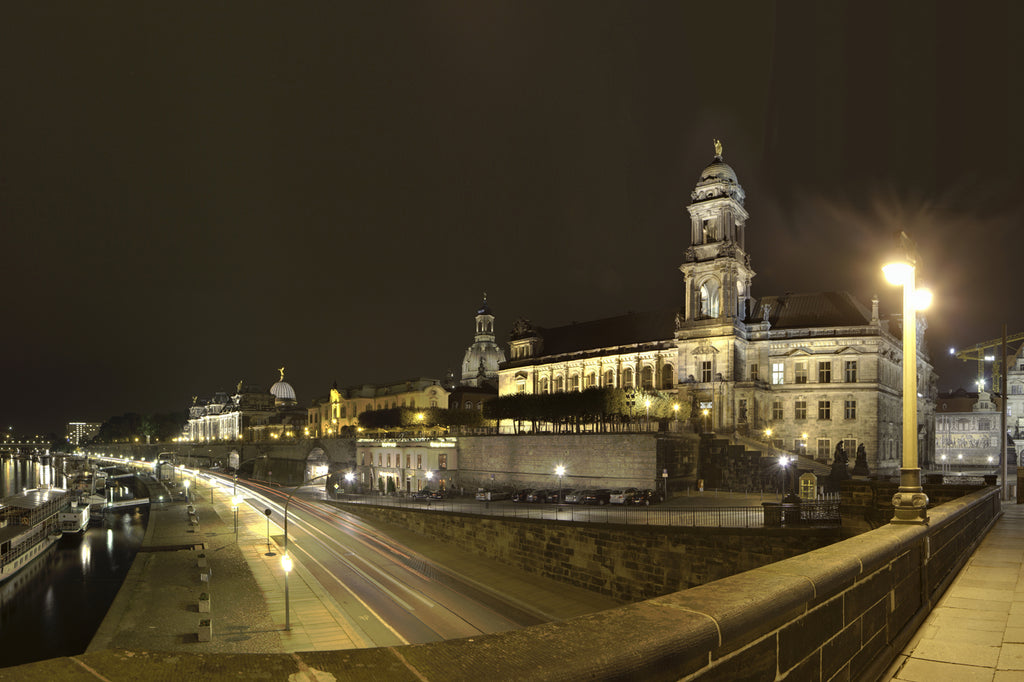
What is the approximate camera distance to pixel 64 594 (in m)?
49.6

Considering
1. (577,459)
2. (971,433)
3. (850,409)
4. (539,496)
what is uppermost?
(850,409)

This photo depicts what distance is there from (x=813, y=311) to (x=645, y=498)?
3893 centimetres

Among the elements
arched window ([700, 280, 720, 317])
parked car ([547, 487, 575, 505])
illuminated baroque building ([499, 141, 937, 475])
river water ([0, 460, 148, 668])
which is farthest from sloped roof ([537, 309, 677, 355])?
river water ([0, 460, 148, 668])

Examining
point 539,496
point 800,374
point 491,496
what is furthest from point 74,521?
point 800,374

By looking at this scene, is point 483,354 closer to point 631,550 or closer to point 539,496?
point 539,496

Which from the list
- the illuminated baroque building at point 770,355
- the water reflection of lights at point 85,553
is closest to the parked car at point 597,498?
the illuminated baroque building at point 770,355

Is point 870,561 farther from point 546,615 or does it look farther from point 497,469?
point 497,469

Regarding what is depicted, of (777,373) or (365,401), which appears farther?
(365,401)

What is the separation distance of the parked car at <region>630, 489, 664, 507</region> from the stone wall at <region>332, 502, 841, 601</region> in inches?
468

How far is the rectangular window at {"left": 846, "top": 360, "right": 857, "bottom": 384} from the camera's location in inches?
2840

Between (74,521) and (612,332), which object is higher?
(612,332)

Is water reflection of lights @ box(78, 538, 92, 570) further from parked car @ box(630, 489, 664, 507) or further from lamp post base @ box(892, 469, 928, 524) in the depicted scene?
lamp post base @ box(892, 469, 928, 524)

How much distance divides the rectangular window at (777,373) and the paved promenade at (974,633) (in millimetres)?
64369

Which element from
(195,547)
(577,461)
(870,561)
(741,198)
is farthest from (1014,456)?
(870,561)
